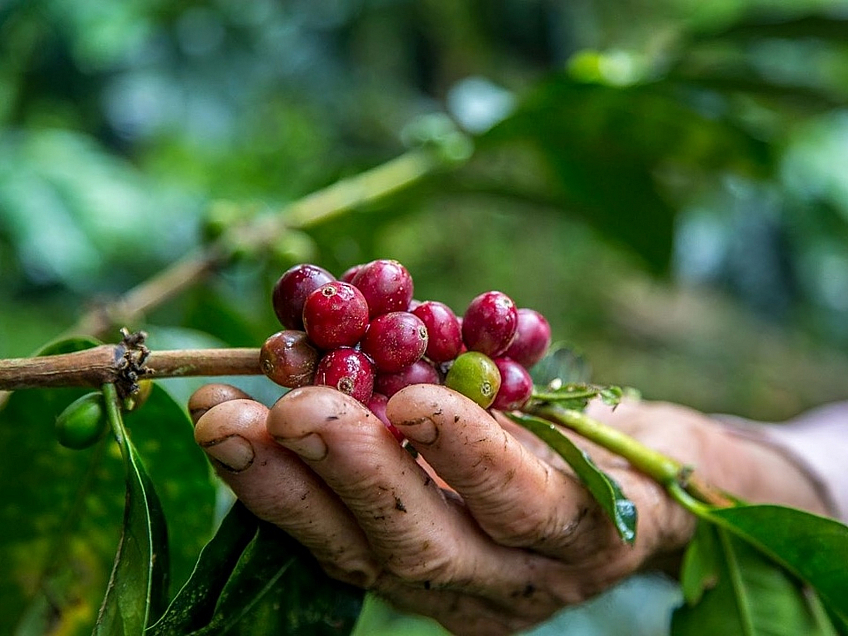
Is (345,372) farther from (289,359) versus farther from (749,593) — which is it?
(749,593)

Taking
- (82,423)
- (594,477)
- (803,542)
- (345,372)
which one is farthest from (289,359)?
(803,542)

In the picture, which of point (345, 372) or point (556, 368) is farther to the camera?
point (556, 368)

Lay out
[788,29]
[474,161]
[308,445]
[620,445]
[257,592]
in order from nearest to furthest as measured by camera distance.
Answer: [308,445] < [257,592] < [620,445] < [788,29] < [474,161]

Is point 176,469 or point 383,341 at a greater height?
point 383,341

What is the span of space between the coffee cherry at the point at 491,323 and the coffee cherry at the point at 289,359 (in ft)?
0.41

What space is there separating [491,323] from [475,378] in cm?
5

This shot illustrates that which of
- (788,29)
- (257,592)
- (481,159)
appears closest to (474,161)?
(481,159)

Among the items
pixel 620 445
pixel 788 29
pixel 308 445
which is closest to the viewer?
pixel 308 445

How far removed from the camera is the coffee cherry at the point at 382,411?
1.91 ft

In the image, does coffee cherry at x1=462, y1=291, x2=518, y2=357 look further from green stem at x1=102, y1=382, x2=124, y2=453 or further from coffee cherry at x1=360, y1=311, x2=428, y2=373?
green stem at x1=102, y1=382, x2=124, y2=453

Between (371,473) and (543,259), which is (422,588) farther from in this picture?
(543,259)

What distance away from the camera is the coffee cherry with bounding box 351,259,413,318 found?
23.9 inches

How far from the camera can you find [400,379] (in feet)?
2.00

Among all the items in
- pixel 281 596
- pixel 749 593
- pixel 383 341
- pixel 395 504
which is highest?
pixel 383 341
